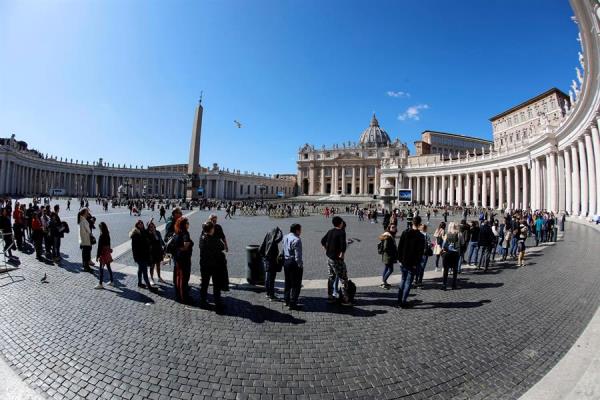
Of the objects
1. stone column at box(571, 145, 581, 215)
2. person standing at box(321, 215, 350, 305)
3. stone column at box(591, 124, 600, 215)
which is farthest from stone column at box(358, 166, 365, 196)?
person standing at box(321, 215, 350, 305)

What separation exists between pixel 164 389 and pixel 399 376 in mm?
2796

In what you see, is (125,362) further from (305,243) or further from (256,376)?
(305,243)

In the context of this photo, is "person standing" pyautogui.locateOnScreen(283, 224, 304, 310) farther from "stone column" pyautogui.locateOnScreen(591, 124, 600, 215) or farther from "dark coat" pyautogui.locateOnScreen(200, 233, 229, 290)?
"stone column" pyautogui.locateOnScreen(591, 124, 600, 215)

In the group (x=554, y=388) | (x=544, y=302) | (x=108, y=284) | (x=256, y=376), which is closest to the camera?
(x=554, y=388)

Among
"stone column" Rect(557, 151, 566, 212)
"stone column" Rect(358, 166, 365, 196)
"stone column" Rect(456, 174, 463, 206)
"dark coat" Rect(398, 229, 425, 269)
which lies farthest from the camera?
"stone column" Rect(358, 166, 365, 196)

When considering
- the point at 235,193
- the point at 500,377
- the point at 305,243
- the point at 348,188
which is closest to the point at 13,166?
the point at 235,193

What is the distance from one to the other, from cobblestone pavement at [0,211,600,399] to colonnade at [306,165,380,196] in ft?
325

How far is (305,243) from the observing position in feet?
46.4

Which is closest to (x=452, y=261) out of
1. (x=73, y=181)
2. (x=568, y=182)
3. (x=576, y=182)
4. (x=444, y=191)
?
(x=576, y=182)

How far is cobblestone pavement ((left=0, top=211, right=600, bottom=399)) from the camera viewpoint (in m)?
3.35

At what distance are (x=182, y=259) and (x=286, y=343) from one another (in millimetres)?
2893

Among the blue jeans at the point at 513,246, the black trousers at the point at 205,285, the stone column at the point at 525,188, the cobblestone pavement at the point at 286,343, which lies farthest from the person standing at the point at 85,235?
the stone column at the point at 525,188

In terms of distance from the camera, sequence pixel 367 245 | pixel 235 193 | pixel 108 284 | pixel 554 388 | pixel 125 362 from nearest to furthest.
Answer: pixel 554 388
pixel 125 362
pixel 108 284
pixel 367 245
pixel 235 193

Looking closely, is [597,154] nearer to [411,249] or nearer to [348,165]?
[411,249]
